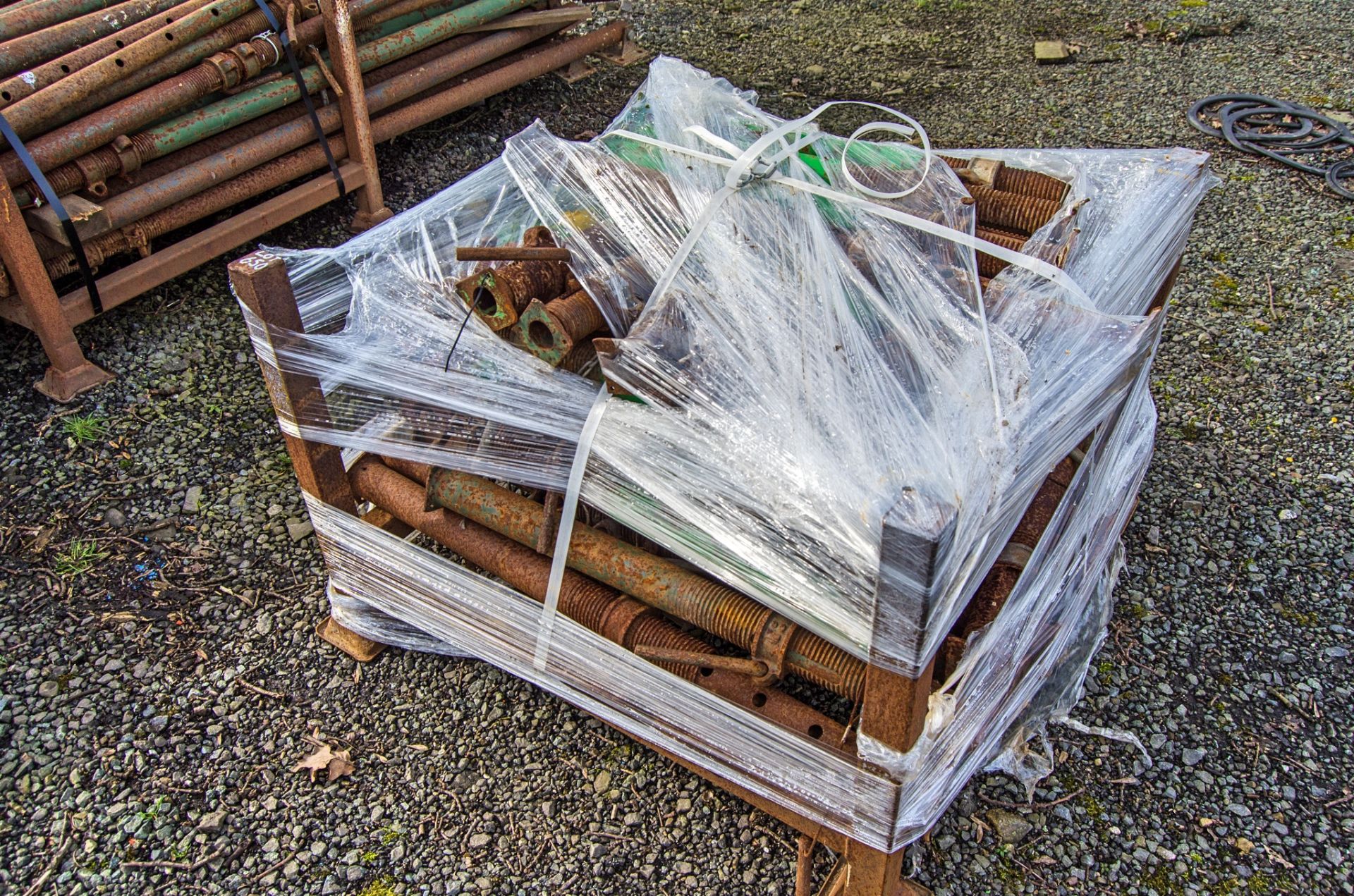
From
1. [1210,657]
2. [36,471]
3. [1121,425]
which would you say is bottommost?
[1210,657]

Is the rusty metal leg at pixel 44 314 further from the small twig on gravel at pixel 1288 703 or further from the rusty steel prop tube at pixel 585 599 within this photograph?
the small twig on gravel at pixel 1288 703

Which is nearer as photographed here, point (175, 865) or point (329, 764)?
point (175, 865)

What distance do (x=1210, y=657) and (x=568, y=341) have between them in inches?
81.4

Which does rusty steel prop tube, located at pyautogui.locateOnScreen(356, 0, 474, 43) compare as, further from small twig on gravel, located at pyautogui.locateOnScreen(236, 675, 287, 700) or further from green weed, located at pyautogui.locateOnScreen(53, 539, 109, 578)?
small twig on gravel, located at pyautogui.locateOnScreen(236, 675, 287, 700)

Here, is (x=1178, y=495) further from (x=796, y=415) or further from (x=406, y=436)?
(x=406, y=436)

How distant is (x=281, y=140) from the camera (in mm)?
4141

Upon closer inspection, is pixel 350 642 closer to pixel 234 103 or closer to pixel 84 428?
pixel 84 428

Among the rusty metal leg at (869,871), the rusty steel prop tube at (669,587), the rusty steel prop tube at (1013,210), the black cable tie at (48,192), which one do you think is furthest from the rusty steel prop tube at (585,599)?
the black cable tie at (48,192)

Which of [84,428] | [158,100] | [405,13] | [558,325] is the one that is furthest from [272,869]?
[405,13]

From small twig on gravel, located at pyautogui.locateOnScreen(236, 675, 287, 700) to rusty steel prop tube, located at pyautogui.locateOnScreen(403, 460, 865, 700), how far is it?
2.53ft

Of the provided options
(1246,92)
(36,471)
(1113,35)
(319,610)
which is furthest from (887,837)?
(1113,35)

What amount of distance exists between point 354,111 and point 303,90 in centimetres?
22

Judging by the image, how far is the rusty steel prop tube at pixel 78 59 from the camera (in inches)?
136

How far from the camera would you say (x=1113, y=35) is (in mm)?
6477
